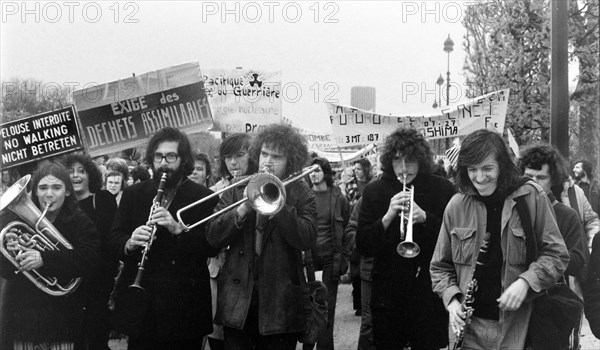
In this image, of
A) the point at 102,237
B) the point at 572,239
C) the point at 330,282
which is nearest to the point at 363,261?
the point at 330,282

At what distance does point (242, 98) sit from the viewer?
732cm

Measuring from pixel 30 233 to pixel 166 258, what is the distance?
83cm

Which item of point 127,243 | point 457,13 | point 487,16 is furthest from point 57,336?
point 487,16

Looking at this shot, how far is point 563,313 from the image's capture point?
3.24 meters

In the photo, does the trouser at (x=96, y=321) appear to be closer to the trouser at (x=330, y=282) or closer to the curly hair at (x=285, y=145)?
the curly hair at (x=285, y=145)

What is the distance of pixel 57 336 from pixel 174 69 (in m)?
3.33

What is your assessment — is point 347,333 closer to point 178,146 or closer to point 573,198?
point 573,198

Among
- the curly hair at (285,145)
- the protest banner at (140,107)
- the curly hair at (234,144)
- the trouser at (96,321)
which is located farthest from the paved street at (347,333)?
the curly hair at (285,145)

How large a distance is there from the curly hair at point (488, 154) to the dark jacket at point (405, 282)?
0.90 meters

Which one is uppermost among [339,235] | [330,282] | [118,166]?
[118,166]

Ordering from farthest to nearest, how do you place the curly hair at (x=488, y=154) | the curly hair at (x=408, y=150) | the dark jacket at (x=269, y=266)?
the curly hair at (x=408, y=150)
the dark jacket at (x=269, y=266)
the curly hair at (x=488, y=154)

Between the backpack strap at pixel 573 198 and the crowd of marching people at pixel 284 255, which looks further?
the backpack strap at pixel 573 198

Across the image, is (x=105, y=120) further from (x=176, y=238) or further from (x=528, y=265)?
(x=528, y=265)

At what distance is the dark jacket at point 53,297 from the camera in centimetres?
379
